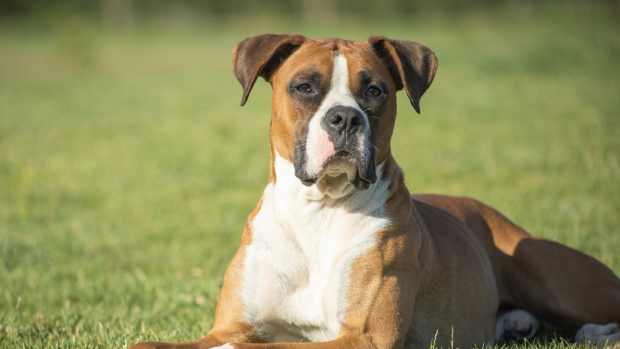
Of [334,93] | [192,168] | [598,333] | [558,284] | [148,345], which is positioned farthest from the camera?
[192,168]

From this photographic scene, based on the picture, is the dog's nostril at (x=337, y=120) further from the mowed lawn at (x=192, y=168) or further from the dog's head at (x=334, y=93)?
the mowed lawn at (x=192, y=168)

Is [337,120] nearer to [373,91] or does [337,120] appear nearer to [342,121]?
[342,121]

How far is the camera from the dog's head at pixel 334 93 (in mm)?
3941

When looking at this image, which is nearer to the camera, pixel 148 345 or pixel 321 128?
pixel 148 345

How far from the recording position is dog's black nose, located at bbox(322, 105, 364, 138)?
3.90m

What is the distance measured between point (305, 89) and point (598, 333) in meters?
2.34

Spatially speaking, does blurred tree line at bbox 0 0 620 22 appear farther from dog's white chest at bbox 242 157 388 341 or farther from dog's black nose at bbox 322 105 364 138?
dog's black nose at bbox 322 105 364 138

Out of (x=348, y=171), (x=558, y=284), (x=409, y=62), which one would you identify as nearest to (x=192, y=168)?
(x=558, y=284)

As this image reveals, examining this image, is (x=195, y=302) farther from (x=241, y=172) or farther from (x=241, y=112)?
(x=241, y=112)

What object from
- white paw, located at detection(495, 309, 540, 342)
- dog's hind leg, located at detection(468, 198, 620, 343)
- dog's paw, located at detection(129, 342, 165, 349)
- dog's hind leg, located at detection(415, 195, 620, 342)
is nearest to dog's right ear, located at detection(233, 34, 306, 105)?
dog's paw, located at detection(129, 342, 165, 349)

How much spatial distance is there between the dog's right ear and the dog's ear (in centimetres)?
44

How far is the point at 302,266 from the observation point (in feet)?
13.6

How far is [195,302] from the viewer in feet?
19.3

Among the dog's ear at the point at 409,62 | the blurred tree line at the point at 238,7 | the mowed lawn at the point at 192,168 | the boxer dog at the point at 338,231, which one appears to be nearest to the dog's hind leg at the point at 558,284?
the boxer dog at the point at 338,231
